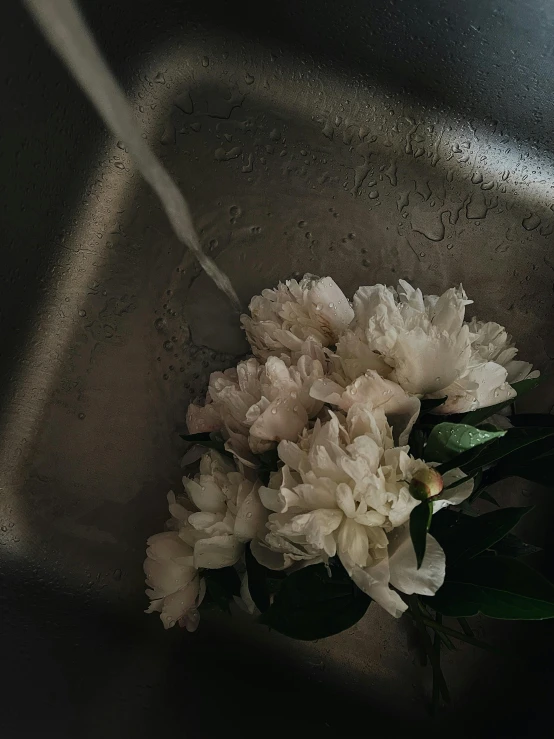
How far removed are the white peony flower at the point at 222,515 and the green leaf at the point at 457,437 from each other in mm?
137

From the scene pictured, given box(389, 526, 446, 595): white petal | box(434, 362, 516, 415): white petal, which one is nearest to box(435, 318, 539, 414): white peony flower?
box(434, 362, 516, 415): white petal

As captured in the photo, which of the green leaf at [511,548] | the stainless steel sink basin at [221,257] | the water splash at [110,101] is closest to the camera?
the green leaf at [511,548]

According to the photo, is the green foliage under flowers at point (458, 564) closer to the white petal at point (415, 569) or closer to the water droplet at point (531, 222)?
the white petal at point (415, 569)

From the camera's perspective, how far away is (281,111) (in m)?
0.90

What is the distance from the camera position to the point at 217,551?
47 cm

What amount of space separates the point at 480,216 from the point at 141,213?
0.48 meters

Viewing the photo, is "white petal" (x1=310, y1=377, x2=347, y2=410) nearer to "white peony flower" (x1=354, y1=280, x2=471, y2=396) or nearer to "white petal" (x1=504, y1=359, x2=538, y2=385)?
"white peony flower" (x1=354, y1=280, x2=471, y2=396)

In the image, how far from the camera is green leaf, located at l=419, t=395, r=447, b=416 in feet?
1.46

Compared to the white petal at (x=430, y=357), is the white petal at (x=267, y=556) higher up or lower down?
lower down

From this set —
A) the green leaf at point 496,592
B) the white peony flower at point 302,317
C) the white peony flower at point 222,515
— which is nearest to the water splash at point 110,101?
the white peony flower at point 302,317

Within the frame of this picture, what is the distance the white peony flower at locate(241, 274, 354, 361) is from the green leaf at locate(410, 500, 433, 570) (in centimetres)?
16

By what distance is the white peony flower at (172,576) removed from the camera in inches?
20.1

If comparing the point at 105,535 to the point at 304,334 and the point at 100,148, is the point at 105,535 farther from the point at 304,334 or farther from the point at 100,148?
the point at 100,148

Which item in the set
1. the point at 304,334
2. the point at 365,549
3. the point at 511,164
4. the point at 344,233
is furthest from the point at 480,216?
the point at 365,549
